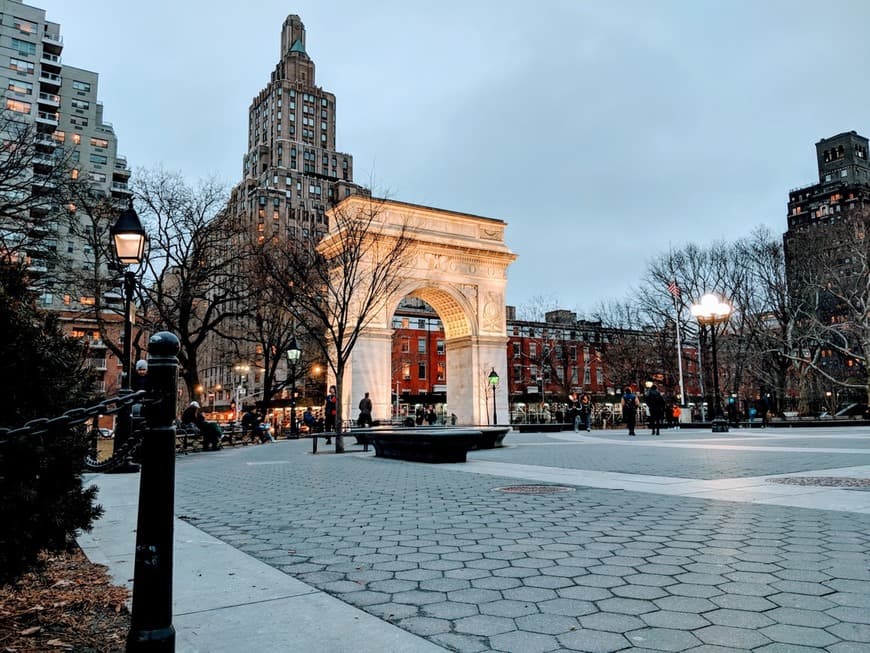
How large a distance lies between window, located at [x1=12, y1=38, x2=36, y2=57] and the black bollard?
98.9 meters

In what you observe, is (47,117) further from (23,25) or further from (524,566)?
(524,566)

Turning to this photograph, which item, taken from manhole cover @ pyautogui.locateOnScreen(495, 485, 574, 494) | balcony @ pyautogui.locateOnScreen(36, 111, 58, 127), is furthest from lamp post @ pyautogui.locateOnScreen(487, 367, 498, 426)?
balcony @ pyautogui.locateOnScreen(36, 111, 58, 127)

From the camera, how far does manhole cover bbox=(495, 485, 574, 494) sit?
25.9ft

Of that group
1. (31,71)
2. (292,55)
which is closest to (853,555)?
(31,71)

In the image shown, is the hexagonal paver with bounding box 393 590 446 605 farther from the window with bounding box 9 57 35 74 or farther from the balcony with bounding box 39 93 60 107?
the window with bounding box 9 57 35 74

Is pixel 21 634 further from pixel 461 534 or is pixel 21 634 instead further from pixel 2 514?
pixel 461 534

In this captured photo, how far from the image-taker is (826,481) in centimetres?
823

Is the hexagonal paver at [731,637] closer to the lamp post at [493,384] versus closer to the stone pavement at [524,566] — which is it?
the stone pavement at [524,566]

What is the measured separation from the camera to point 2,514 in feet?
8.02

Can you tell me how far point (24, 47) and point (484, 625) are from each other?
10043 cm

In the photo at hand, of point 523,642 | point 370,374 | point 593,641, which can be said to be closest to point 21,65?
point 370,374

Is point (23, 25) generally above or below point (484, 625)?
above

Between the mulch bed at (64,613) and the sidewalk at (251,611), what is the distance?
245mm

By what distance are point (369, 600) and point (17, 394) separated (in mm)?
2121
